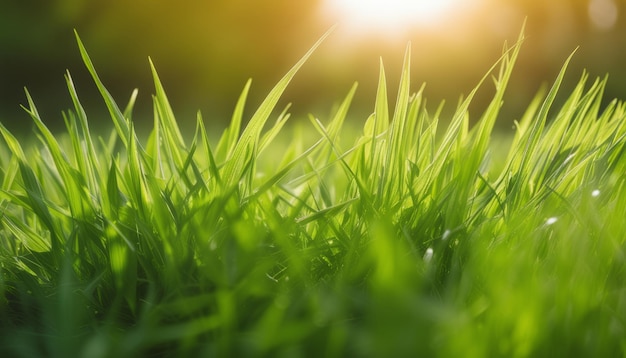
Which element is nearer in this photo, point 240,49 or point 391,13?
point 391,13

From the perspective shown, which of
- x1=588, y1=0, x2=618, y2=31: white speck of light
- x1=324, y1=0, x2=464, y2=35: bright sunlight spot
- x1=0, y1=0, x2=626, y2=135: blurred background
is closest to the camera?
x1=324, y1=0, x2=464, y2=35: bright sunlight spot

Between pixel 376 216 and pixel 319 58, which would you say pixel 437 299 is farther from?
pixel 319 58

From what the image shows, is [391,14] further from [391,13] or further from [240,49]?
[240,49]

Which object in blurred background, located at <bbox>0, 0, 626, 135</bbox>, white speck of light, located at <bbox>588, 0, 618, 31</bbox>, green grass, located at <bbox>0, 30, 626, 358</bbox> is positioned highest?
white speck of light, located at <bbox>588, 0, 618, 31</bbox>

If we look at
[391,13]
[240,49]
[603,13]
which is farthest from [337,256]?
[603,13]

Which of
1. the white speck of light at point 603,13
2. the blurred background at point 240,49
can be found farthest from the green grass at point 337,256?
→ the white speck of light at point 603,13

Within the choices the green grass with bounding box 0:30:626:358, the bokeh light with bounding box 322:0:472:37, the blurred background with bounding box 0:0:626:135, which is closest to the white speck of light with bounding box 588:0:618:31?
the blurred background with bounding box 0:0:626:135

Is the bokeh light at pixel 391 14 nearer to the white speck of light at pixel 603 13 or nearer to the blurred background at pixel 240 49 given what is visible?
the blurred background at pixel 240 49

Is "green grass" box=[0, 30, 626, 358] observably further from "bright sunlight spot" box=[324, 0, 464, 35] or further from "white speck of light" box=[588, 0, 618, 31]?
"white speck of light" box=[588, 0, 618, 31]
